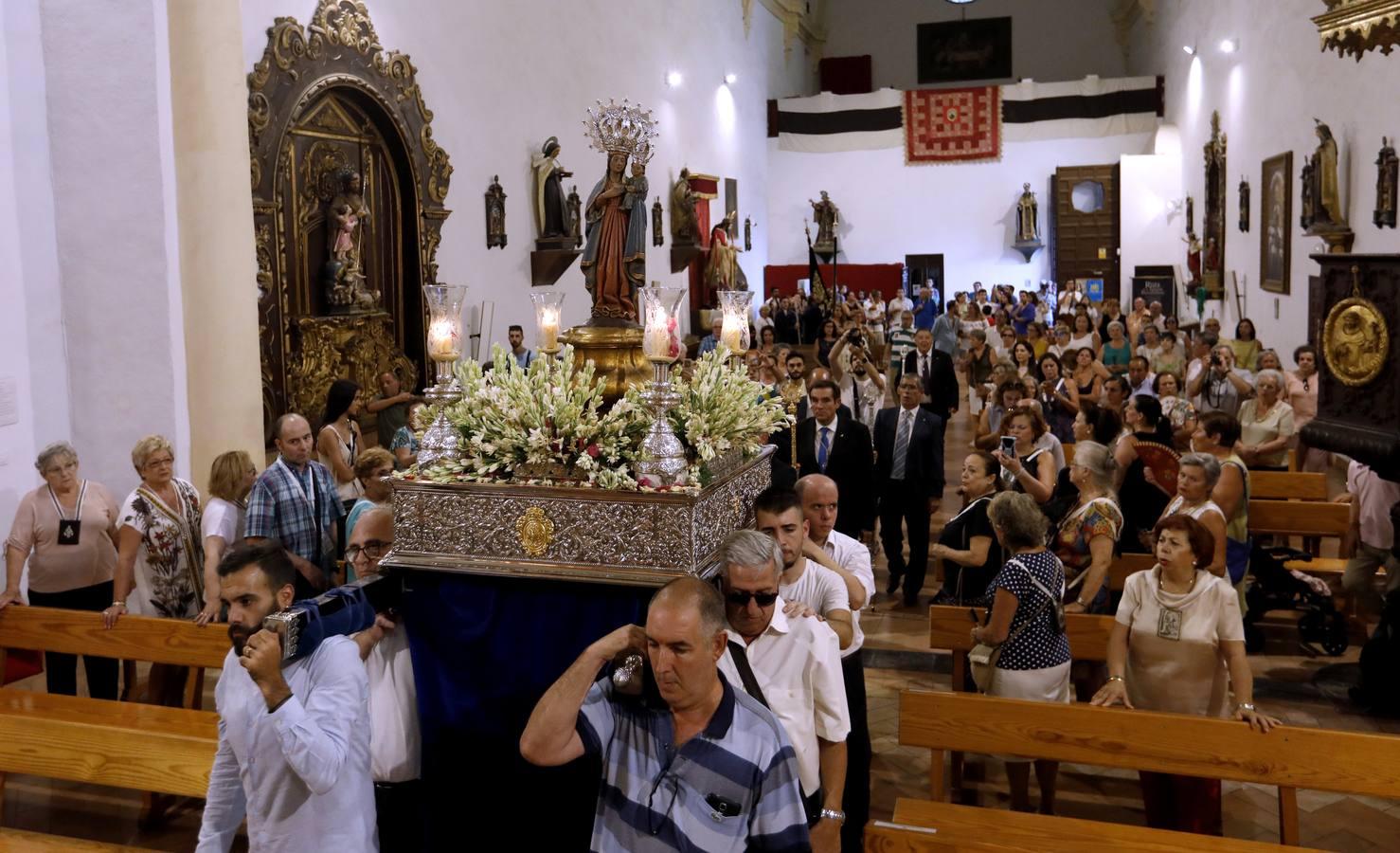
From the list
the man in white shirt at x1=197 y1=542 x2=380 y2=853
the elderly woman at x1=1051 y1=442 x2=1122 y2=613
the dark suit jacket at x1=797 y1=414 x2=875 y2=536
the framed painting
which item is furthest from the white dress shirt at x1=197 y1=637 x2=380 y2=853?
the framed painting

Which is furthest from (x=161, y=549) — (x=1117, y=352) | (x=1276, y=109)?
(x=1276, y=109)

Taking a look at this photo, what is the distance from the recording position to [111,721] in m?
4.71

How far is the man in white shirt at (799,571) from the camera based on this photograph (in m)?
3.93

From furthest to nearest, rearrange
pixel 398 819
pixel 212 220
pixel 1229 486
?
pixel 212 220 → pixel 1229 486 → pixel 398 819

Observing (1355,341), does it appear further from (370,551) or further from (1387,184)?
(1387,184)

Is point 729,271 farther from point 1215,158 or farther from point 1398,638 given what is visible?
point 1398,638

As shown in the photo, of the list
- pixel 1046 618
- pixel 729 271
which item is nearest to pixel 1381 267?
pixel 1046 618

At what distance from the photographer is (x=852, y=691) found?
456 cm

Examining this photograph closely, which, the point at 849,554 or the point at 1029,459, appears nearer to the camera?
the point at 849,554

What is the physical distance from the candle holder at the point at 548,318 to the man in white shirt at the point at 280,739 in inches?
64.7

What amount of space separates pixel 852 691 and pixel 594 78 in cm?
1388

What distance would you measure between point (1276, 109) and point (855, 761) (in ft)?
45.1

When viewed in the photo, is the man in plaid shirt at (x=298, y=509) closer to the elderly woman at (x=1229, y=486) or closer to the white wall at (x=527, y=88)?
the elderly woman at (x=1229, y=486)

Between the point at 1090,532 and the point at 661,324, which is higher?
the point at 661,324
